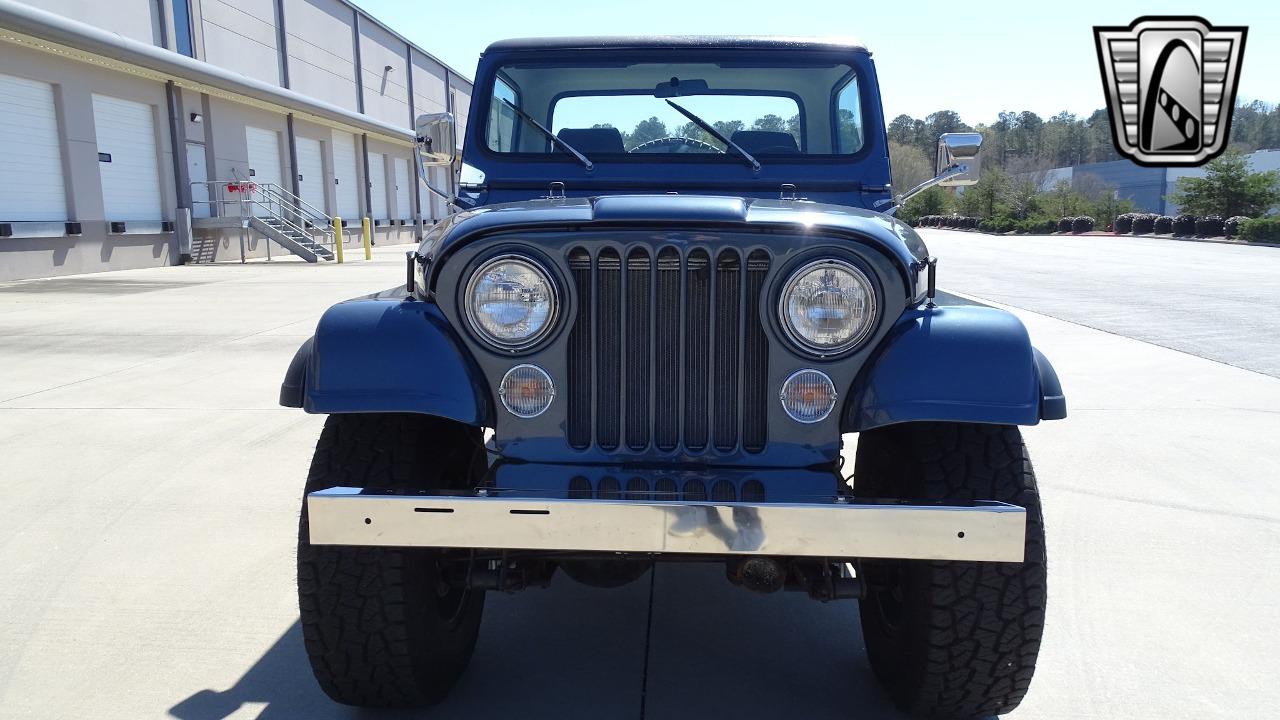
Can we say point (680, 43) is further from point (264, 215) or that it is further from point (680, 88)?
point (264, 215)

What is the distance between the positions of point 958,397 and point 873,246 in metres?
0.38

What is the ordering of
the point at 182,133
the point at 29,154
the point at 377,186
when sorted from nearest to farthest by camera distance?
the point at 29,154, the point at 182,133, the point at 377,186

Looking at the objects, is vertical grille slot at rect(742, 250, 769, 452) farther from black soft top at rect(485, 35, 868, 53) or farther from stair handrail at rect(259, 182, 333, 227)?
stair handrail at rect(259, 182, 333, 227)

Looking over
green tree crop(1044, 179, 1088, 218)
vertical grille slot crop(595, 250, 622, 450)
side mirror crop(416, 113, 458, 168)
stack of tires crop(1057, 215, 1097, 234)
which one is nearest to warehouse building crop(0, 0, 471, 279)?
side mirror crop(416, 113, 458, 168)

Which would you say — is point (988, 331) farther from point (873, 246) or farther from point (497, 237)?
point (497, 237)

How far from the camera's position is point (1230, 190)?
34250 mm

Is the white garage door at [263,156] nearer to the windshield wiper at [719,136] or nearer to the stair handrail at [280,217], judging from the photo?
the stair handrail at [280,217]

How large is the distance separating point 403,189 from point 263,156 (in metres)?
10.6

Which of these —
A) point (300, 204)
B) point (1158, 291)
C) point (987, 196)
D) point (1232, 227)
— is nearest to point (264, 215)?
point (300, 204)

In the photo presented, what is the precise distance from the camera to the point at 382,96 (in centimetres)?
3225

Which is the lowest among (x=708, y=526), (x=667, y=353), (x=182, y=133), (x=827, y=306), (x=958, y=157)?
(x=708, y=526)

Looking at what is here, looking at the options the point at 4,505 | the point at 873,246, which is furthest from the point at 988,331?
the point at 4,505

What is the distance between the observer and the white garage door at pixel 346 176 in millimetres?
27250

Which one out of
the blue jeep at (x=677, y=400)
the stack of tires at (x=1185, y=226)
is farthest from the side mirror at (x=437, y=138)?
the stack of tires at (x=1185, y=226)
